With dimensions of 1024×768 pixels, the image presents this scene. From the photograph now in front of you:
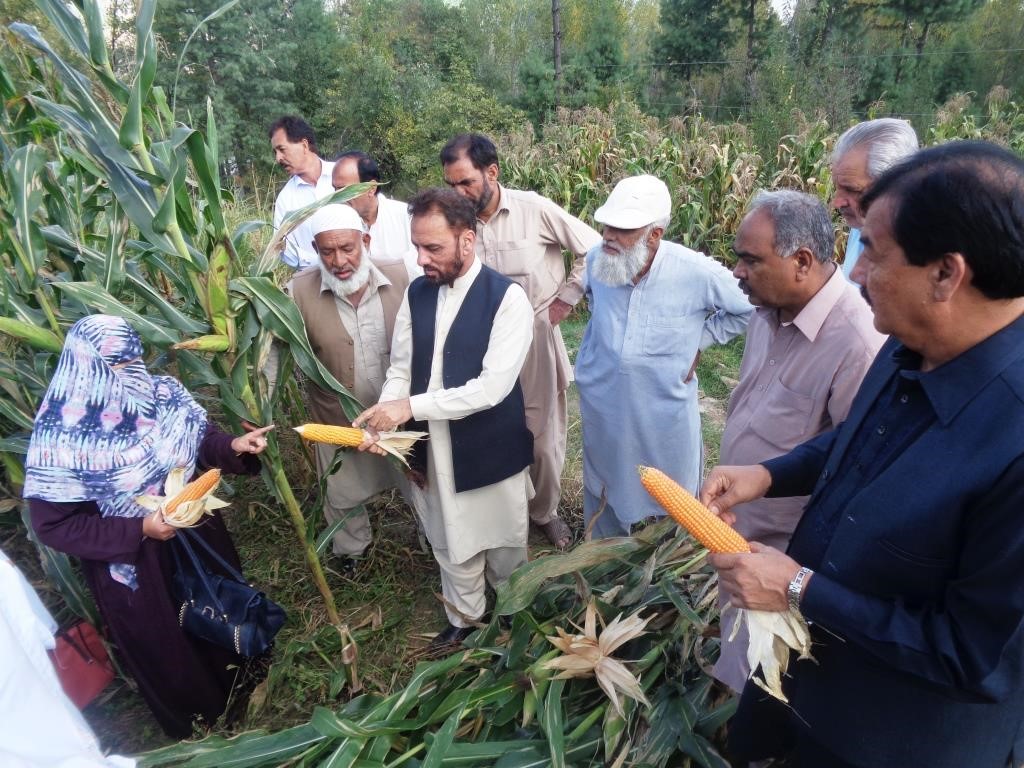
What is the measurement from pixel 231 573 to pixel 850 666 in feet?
6.86

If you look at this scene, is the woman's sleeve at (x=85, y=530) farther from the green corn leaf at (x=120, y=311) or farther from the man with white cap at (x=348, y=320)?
the man with white cap at (x=348, y=320)

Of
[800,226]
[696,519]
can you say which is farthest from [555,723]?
[800,226]

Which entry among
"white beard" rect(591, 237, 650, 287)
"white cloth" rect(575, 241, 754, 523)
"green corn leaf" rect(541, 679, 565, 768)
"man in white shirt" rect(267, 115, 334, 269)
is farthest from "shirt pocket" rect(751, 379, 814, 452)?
"man in white shirt" rect(267, 115, 334, 269)

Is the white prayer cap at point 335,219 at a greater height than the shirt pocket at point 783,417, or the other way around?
the white prayer cap at point 335,219

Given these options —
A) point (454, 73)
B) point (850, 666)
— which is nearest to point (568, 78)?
point (454, 73)

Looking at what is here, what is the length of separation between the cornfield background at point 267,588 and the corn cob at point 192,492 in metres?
0.25

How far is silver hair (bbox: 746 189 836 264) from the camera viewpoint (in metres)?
1.69

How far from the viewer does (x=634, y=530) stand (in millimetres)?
3322

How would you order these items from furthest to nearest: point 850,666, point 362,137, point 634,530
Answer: point 362,137, point 634,530, point 850,666

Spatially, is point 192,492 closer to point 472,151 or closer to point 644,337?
point 644,337

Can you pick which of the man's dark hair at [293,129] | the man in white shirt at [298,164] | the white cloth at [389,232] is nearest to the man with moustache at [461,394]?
the white cloth at [389,232]

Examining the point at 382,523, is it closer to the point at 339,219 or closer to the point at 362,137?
the point at 339,219

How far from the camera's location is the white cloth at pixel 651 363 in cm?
247

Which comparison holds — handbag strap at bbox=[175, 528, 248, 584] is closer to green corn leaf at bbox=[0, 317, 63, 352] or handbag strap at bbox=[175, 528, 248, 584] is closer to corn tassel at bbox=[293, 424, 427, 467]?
corn tassel at bbox=[293, 424, 427, 467]
